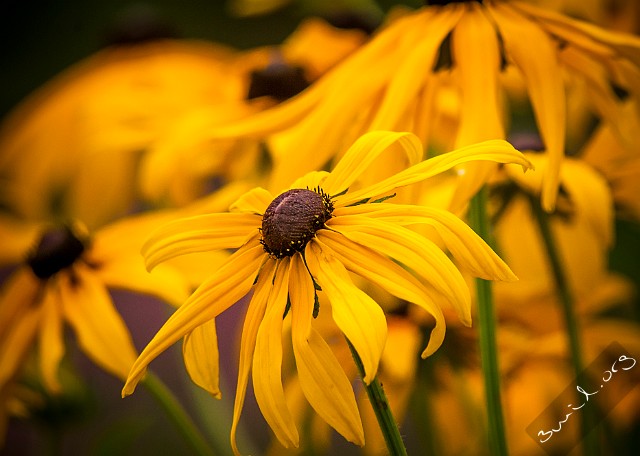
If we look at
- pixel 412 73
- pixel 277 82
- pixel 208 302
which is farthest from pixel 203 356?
pixel 277 82

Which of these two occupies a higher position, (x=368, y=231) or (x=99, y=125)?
(x=99, y=125)

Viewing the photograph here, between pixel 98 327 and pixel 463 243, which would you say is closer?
pixel 463 243

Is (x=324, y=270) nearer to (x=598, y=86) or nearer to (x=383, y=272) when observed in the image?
(x=383, y=272)

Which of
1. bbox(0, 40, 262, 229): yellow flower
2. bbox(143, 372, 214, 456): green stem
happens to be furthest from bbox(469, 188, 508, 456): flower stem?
bbox(0, 40, 262, 229): yellow flower

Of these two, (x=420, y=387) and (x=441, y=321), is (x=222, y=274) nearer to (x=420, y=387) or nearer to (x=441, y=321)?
(x=441, y=321)

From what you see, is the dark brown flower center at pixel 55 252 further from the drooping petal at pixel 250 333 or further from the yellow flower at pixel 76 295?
the drooping petal at pixel 250 333

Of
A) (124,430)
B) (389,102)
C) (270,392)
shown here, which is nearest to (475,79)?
(389,102)
